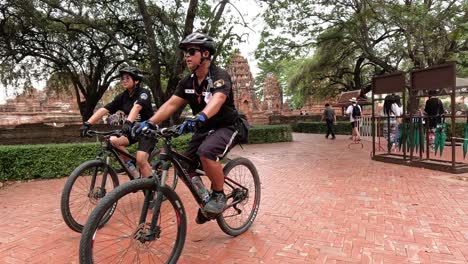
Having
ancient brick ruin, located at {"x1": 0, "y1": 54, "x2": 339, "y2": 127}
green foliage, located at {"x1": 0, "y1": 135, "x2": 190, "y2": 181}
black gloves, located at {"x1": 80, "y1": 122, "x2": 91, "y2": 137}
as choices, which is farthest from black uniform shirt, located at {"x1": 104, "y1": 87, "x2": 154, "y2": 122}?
ancient brick ruin, located at {"x1": 0, "y1": 54, "x2": 339, "y2": 127}

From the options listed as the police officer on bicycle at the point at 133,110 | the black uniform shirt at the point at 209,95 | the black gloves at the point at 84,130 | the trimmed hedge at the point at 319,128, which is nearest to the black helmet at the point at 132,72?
the police officer on bicycle at the point at 133,110

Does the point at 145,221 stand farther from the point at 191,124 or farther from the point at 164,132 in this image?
the point at 191,124

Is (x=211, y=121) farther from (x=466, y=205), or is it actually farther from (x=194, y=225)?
(x=466, y=205)

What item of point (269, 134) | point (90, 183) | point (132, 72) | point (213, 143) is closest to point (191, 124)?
point (213, 143)

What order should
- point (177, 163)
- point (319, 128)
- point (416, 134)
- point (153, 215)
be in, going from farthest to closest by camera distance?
point (319, 128)
point (416, 134)
point (177, 163)
point (153, 215)

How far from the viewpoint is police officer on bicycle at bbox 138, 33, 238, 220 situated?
10.0ft

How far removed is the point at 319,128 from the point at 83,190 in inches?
809

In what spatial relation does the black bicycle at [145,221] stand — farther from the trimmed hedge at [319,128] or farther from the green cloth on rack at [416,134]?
the trimmed hedge at [319,128]

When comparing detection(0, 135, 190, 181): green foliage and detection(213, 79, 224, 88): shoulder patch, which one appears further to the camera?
detection(0, 135, 190, 181): green foliage

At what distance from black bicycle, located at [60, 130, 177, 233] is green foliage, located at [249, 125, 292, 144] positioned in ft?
37.5

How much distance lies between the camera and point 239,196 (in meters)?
3.74

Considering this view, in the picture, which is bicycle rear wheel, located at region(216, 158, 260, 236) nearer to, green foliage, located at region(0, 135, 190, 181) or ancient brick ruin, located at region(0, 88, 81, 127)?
green foliage, located at region(0, 135, 190, 181)

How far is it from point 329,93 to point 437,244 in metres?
30.9

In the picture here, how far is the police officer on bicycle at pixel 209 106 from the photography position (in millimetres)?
3053
